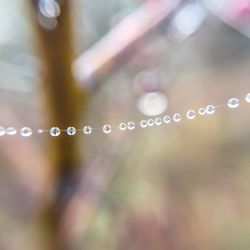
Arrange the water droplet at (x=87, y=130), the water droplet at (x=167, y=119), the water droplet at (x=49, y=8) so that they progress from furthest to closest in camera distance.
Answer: the water droplet at (x=167, y=119)
the water droplet at (x=87, y=130)
the water droplet at (x=49, y=8)

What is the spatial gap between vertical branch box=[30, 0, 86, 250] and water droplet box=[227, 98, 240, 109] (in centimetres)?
27

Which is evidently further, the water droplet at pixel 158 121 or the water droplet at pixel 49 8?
the water droplet at pixel 158 121

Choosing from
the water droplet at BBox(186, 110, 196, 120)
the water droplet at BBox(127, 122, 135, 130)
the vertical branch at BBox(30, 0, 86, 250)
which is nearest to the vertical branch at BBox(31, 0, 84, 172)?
the vertical branch at BBox(30, 0, 86, 250)

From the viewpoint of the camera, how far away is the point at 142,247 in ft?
3.24

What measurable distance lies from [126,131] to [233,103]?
0.19 meters

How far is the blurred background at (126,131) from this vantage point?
84 cm

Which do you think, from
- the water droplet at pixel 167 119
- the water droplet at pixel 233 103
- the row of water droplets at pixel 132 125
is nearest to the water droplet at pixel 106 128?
the row of water droplets at pixel 132 125

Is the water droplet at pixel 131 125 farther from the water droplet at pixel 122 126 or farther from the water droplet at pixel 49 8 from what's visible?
the water droplet at pixel 49 8

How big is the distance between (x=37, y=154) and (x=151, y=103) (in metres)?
A: 0.19

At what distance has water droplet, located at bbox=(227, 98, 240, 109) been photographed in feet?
3.20

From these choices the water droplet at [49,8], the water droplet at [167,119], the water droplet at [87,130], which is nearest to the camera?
the water droplet at [49,8]

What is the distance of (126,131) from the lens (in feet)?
3.05

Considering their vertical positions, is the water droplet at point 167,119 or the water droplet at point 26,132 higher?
the water droplet at point 167,119

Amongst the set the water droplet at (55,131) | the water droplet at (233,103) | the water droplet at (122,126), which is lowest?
the water droplet at (55,131)
